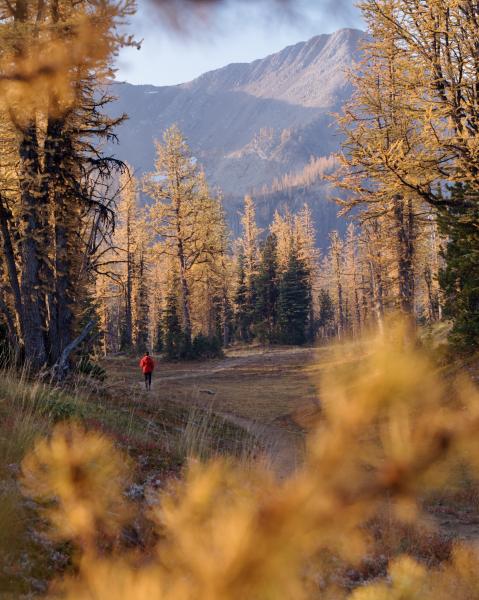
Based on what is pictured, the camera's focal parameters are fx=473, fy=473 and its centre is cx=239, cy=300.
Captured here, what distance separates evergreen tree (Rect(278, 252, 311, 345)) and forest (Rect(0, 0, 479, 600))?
82.3 ft

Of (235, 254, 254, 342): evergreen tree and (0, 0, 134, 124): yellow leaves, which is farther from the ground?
(0, 0, 134, 124): yellow leaves

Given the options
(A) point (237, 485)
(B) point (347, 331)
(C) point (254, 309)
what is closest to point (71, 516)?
(A) point (237, 485)

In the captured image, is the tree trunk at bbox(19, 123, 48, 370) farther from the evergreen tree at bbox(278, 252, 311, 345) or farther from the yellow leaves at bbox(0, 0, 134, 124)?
the evergreen tree at bbox(278, 252, 311, 345)

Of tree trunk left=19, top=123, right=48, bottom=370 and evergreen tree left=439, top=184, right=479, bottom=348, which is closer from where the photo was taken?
tree trunk left=19, top=123, right=48, bottom=370

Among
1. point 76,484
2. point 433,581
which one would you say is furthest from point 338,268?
point 76,484

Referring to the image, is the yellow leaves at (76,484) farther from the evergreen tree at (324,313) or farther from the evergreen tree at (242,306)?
the evergreen tree at (324,313)

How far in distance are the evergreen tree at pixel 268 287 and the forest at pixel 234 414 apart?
2774 cm

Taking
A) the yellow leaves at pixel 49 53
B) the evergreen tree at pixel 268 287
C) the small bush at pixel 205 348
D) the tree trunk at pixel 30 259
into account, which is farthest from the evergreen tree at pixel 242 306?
the yellow leaves at pixel 49 53

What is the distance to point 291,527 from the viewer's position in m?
Answer: 1.09

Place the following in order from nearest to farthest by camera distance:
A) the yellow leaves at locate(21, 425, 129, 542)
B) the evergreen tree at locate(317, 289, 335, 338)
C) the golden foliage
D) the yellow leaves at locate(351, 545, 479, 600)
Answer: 1. the golden foliage
2. the yellow leaves at locate(351, 545, 479, 600)
3. the yellow leaves at locate(21, 425, 129, 542)
4. the evergreen tree at locate(317, 289, 335, 338)

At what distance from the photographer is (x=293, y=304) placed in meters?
50.4

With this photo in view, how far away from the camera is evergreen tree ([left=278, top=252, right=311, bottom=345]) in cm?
5050

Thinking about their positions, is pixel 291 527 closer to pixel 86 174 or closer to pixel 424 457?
pixel 424 457

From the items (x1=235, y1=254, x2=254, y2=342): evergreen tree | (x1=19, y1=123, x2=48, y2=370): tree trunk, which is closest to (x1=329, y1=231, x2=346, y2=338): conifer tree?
(x1=235, y1=254, x2=254, y2=342): evergreen tree
